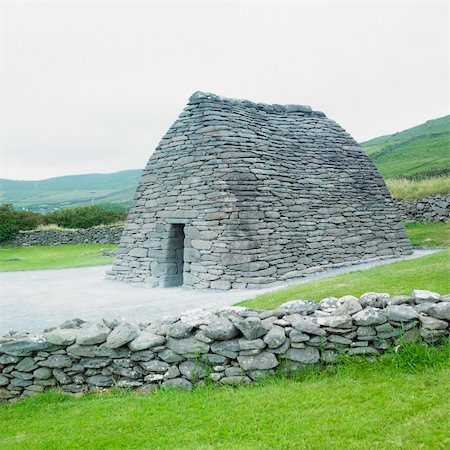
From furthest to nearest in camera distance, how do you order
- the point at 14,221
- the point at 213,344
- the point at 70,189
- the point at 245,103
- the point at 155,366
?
the point at 70,189, the point at 14,221, the point at 245,103, the point at 155,366, the point at 213,344

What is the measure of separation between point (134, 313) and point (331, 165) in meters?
9.67

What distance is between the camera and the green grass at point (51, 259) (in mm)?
22141

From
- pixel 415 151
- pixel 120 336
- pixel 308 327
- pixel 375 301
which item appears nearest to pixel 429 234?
pixel 375 301

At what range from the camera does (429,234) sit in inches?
871

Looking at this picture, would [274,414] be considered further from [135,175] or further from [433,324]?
[135,175]

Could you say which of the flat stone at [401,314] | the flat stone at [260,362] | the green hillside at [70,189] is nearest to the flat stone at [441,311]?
the flat stone at [401,314]

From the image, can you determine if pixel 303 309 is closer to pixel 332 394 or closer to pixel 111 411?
pixel 332 394

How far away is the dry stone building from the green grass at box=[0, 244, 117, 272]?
7.02m

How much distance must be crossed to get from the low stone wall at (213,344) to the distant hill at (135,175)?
37.8m

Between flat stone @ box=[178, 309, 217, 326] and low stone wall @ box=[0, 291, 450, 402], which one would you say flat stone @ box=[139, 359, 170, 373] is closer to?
low stone wall @ box=[0, 291, 450, 402]

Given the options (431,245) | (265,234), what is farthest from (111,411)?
(431,245)

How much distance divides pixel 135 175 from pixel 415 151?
121 meters

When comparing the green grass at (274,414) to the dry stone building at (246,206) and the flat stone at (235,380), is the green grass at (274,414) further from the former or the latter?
the dry stone building at (246,206)

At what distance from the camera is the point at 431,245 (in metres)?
20.4
